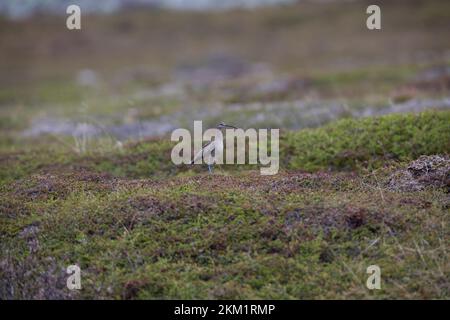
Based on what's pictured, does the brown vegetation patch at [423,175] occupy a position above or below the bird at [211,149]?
below

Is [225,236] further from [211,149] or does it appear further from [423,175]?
[423,175]

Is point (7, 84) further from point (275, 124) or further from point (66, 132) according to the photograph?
point (275, 124)

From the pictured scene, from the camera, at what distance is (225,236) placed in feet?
35.7

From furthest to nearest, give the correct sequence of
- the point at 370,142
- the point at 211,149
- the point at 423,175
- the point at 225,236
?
the point at 370,142, the point at 211,149, the point at 423,175, the point at 225,236

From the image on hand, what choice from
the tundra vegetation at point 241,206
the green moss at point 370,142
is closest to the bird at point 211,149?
the tundra vegetation at point 241,206

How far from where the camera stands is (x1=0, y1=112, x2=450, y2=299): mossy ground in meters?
9.80

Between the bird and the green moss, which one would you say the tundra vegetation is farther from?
the bird

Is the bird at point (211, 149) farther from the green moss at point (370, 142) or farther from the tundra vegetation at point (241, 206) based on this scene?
the green moss at point (370, 142)

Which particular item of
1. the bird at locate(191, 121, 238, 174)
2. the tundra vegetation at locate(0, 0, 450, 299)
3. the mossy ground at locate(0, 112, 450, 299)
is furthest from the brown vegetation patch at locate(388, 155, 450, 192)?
the bird at locate(191, 121, 238, 174)

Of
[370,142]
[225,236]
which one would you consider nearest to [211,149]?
[225,236]

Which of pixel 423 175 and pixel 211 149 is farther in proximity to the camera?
pixel 211 149

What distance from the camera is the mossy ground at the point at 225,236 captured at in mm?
9797

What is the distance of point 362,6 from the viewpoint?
7569 cm
